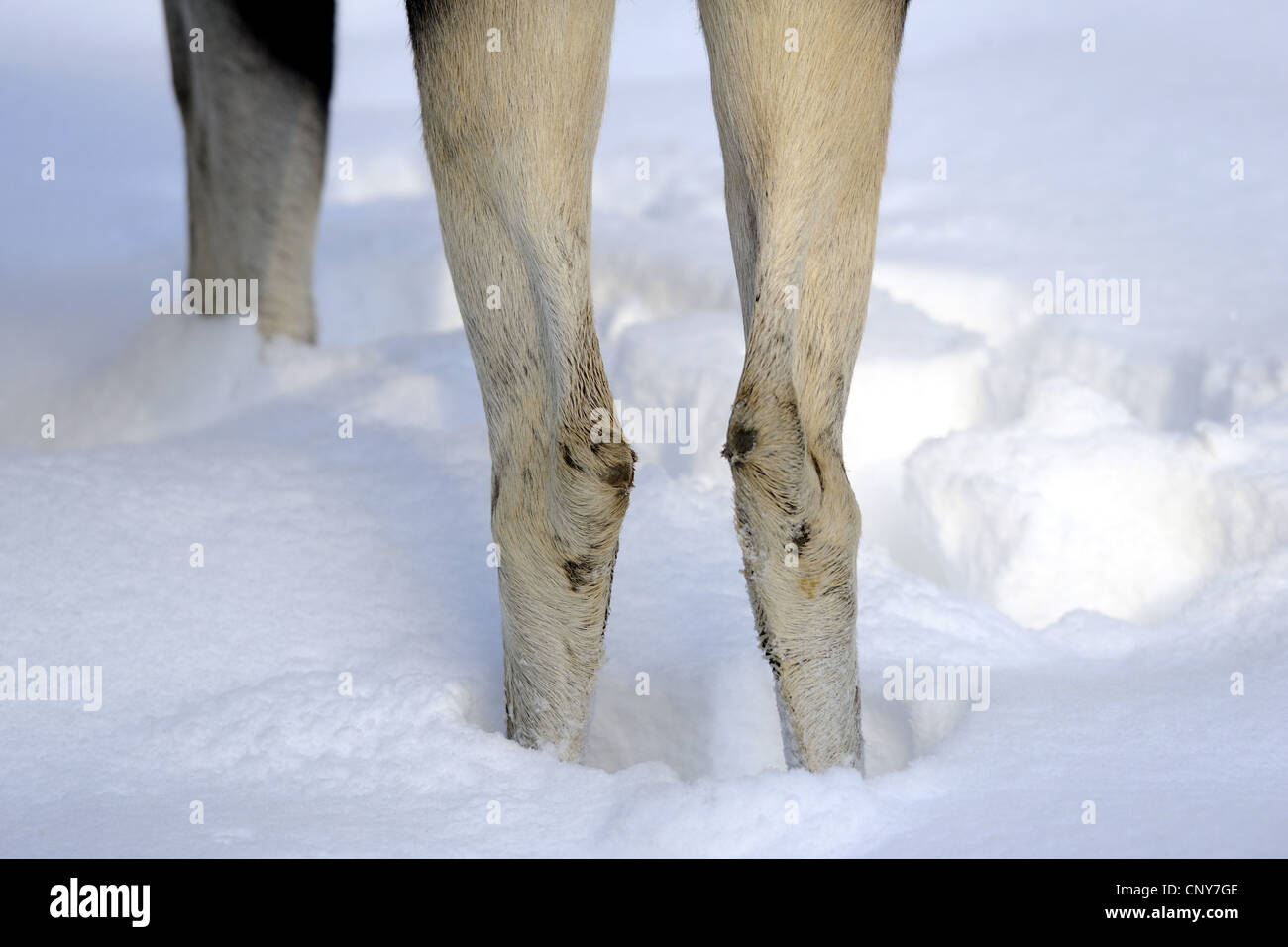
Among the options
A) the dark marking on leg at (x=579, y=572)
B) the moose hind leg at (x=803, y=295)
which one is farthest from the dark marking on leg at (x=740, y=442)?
the dark marking on leg at (x=579, y=572)

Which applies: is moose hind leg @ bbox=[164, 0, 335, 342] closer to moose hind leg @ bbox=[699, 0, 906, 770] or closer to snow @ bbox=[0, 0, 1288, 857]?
snow @ bbox=[0, 0, 1288, 857]

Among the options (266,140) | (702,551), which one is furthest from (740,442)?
(266,140)

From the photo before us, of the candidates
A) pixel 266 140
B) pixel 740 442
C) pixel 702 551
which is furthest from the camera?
pixel 266 140

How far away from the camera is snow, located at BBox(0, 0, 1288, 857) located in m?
1.08

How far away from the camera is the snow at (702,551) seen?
3.54 feet

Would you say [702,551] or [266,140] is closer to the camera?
[702,551]

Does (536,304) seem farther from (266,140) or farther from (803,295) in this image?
(266,140)

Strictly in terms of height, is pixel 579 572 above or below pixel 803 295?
below

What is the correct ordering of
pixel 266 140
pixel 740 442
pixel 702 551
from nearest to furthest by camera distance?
pixel 740 442 < pixel 702 551 < pixel 266 140

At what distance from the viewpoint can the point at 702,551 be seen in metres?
1.65

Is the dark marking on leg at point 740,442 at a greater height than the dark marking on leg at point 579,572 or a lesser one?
greater

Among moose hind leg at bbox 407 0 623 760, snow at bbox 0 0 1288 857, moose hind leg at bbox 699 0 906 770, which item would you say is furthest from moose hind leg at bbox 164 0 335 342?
moose hind leg at bbox 699 0 906 770

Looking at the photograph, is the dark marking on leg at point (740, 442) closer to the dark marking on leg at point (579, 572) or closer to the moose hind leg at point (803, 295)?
the moose hind leg at point (803, 295)

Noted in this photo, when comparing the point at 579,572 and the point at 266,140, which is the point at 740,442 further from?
the point at 266,140
